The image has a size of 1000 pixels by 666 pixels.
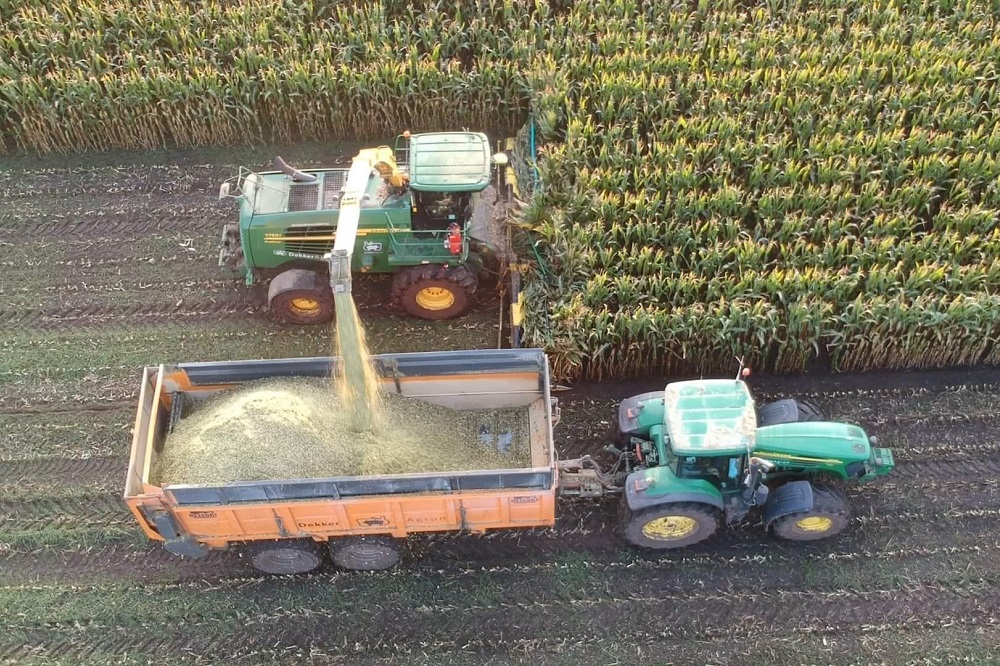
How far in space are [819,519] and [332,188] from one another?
5.51 metres

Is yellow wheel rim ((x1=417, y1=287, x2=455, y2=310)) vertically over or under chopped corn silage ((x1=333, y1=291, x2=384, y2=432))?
under

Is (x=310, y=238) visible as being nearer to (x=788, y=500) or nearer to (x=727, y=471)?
(x=727, y=471)

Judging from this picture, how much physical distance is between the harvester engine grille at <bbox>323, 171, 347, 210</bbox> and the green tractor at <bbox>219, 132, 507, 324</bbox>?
0.01m

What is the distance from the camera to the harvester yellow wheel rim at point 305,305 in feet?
29.2

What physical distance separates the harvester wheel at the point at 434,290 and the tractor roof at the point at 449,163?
2.98ft

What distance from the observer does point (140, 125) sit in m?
11.0

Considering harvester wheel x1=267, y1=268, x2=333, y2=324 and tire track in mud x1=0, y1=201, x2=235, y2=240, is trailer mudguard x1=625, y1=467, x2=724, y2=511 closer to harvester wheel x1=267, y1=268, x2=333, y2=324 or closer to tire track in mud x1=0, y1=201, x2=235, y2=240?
harvester wheel x1=267, y1=268, x2=333, y2=324

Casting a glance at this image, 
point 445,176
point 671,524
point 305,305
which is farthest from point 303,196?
point 671,524

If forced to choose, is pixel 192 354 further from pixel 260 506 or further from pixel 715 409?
pixel 715 409

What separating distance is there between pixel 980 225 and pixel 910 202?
71 cm

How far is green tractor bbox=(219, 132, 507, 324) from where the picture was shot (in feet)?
27.5

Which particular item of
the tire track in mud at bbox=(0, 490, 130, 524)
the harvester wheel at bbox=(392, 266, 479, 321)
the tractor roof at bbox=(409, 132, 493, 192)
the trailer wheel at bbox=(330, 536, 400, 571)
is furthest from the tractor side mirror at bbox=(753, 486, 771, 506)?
the tire track in mud at bbox=(0, 490, 130, 524)

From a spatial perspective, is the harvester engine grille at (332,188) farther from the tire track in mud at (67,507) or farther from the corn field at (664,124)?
the tire track in mud at (67,507)

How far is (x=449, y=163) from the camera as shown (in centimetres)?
834
